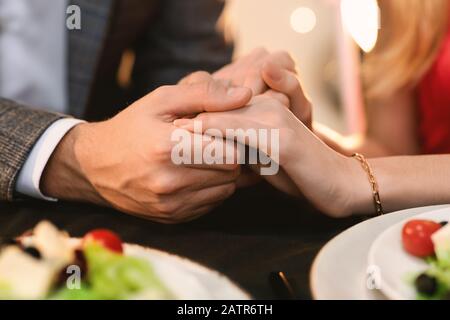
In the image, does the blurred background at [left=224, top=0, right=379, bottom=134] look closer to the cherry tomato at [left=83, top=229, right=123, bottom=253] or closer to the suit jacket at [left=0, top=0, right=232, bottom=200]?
the suit jacket at [left=0, top=0, right=232, bottom=200]

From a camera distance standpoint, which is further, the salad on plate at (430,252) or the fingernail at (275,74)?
the fingernail at (275,74)

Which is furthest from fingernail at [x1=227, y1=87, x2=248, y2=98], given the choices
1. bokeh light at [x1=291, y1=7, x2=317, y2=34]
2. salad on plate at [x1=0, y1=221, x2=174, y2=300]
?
bokeh light at [x1=291, y1=7, x2=317, y2=34]

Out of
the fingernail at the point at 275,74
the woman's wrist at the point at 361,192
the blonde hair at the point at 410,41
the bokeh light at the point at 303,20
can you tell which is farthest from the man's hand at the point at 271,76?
the bokeh light at the point at 303,20

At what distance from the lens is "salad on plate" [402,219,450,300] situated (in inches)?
14.2

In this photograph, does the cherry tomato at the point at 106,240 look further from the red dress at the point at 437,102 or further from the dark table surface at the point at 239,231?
the red dress at the point at 437,102

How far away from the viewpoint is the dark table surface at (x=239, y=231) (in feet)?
1.48

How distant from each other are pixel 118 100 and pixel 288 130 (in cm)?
44

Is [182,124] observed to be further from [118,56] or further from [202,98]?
[118,56]

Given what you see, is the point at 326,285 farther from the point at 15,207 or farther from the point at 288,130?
the point at 15,207

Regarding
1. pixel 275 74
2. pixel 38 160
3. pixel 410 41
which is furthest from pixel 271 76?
pixel 410 41

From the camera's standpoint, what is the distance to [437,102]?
1146mm

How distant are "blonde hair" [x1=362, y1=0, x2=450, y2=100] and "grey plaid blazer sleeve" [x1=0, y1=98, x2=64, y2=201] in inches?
28.5

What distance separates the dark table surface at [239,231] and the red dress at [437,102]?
0.60 m

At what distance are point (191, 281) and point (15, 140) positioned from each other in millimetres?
320
